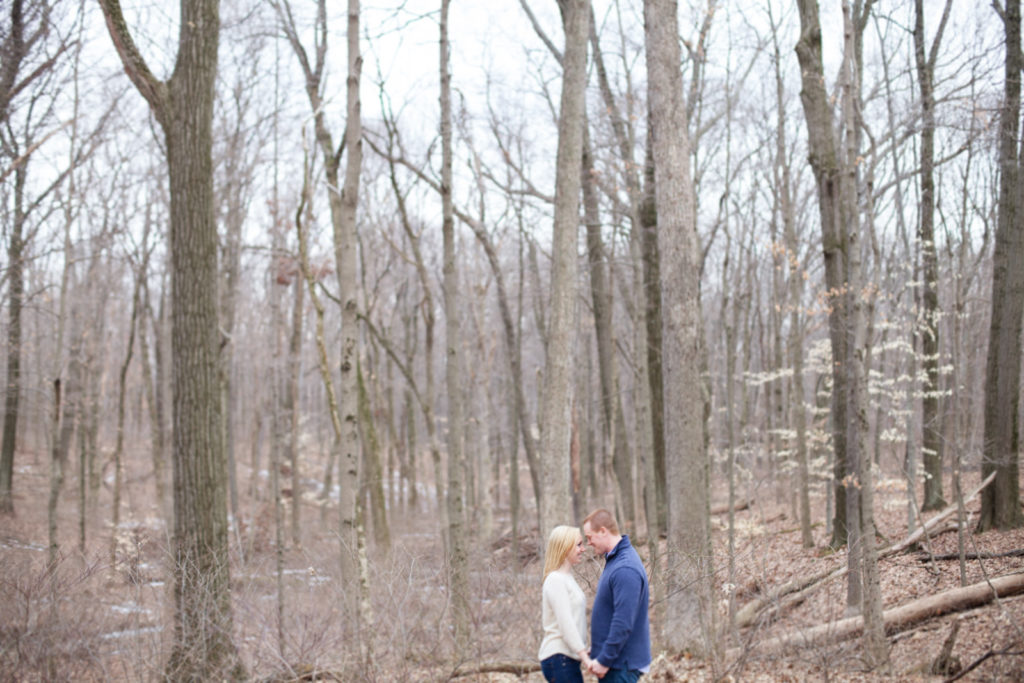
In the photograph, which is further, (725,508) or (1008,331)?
(725,508)

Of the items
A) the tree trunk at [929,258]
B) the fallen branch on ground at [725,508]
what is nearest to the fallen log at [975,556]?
the tree trunk at [929,258]

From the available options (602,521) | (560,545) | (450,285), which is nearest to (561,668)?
(560,545)

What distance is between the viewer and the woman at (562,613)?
12.7 ft

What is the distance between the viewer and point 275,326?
56.4 ft

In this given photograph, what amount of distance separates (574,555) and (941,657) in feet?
13.6

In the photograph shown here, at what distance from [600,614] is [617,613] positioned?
0.20m

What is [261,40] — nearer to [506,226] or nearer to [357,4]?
[506,226]

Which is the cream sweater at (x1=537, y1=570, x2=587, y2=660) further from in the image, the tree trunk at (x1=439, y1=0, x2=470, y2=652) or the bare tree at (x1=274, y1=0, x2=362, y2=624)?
the tree trunk at (x1=439, y1=0, x2=470, y2=652)

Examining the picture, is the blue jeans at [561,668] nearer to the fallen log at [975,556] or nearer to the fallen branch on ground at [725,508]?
the fallen log at [975,556]

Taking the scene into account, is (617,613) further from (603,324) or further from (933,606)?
(603,324)

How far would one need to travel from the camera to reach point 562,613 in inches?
152

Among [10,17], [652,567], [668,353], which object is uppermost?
[10,17]

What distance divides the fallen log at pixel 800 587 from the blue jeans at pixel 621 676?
1777 mm

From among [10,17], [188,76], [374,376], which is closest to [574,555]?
[188,76]
